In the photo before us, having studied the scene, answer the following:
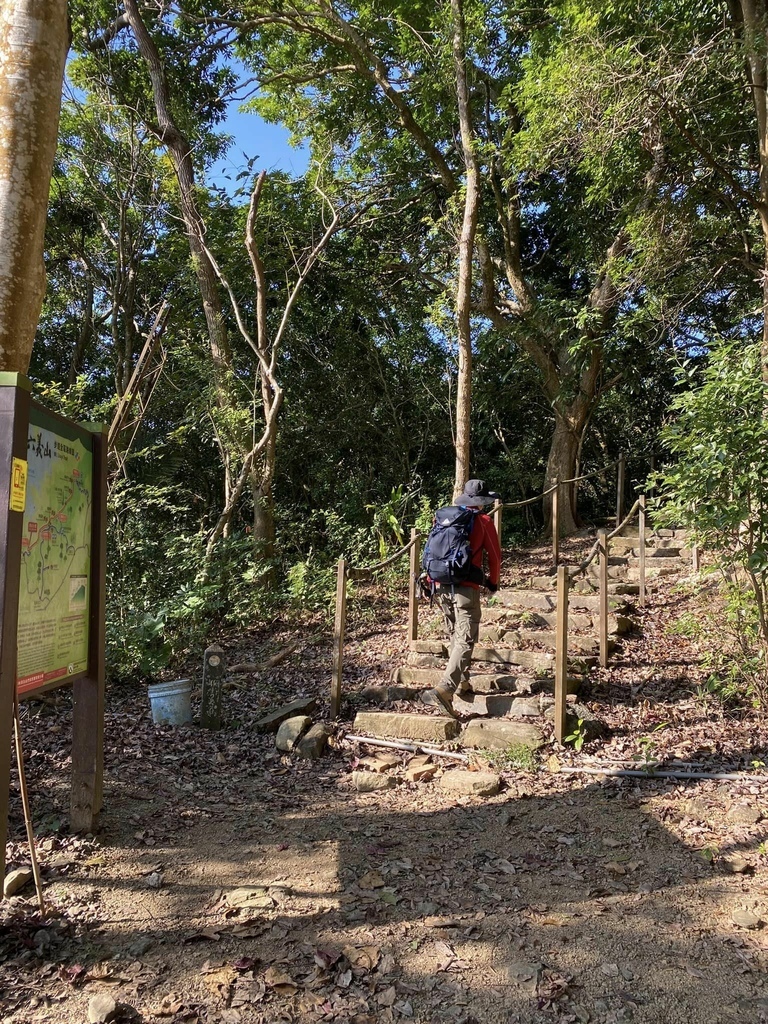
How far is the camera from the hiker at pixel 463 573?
5.51 meters

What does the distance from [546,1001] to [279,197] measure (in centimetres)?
1331

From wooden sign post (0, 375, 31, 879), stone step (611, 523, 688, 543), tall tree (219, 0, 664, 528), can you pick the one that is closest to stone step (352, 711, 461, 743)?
wooden sign post (0, 375, 31, 879)

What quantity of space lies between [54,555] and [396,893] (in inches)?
90.7

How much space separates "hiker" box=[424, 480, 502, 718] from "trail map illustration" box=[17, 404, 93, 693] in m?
2.84

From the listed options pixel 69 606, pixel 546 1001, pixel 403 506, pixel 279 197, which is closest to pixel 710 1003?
pixel 546 1001

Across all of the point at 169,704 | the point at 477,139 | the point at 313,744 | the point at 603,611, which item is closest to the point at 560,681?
the point at 603,611

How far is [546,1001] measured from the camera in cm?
254

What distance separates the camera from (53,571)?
3180 millimetres

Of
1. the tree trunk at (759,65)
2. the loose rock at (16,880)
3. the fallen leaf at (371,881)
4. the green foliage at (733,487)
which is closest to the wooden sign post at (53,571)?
the loose rock at (16,880)

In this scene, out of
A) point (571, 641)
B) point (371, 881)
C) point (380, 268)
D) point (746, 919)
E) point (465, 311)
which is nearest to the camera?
point (746, 919)

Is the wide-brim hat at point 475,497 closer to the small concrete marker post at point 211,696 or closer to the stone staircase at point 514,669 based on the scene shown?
the stone staircase at point 514,669

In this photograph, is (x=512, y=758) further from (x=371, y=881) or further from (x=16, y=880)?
(x=16, y=880)

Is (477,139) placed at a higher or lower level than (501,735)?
higher

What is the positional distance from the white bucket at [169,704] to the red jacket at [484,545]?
261cm
